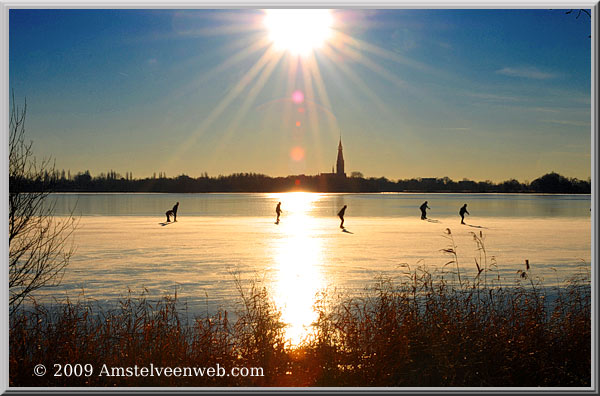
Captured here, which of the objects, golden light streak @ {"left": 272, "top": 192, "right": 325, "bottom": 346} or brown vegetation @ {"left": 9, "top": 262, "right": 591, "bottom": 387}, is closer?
brown vegetation @ {"left": 9, "top": 262, "right": 591, "bottom": 387}

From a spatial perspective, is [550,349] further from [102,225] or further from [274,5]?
[102,225]

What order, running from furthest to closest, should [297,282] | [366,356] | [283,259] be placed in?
[283,259]
[297,282]
[366,356]

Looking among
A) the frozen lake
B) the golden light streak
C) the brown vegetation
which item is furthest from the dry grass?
the frozen lake

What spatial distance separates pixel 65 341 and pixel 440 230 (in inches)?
806

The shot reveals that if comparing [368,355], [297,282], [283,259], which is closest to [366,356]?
[368,355]

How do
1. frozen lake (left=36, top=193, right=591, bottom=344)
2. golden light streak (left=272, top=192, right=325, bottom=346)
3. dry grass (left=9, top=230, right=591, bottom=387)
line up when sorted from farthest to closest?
frozen lake (left=36, top=193, right=591, bottom=344) < golden light streak (left=272, top=192, right=325, bottom=346) < dry grass (left=9, top=230, right=591, bottom=387)

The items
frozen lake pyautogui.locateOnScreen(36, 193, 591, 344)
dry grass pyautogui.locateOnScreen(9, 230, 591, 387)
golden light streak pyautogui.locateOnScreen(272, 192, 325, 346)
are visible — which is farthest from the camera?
frozen lake pyautogui.locateOnScreen(36, 193, 591, 344)

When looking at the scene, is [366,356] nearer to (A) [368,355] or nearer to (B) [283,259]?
(A) [368,355]

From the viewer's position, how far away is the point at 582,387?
18.8 feet

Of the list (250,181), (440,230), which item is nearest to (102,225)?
(440,230)

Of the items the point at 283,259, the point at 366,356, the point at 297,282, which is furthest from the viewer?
the point at 283,259

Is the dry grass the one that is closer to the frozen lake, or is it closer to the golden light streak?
the golden light streak

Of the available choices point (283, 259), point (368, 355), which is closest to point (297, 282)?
point (283, 259)

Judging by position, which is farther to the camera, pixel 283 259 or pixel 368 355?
pixel 283 259
